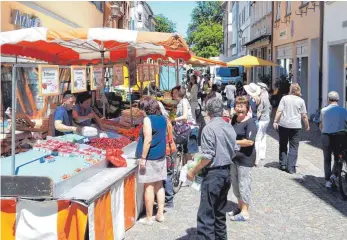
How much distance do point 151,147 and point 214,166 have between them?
4.12ft

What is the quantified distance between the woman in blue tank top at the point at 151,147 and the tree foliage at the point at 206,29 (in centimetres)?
6178

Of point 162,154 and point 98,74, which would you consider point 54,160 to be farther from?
point 98,74

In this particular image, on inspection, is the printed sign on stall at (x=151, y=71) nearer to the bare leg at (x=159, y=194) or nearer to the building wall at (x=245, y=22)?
the bare leg at (x=159, y=194)

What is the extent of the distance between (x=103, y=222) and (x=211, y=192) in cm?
116

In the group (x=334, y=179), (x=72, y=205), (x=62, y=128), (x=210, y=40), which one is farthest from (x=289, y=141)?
(x=210, y=40)

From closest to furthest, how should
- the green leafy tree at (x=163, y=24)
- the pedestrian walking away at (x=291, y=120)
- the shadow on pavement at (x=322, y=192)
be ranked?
the shadow on pavement at (x=322, y=192), the pedestrian walking away at (x=291, y=120), the green leafy tree at (x=163, y=24)

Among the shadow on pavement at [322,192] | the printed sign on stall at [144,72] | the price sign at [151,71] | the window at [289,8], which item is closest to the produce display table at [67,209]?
the shadow on pavement at [322,192]

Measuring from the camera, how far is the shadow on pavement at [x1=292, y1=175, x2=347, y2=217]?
7215mm

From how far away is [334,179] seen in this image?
790 centimetres

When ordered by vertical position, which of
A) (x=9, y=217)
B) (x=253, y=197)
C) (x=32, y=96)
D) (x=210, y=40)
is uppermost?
(x=210, y=40)

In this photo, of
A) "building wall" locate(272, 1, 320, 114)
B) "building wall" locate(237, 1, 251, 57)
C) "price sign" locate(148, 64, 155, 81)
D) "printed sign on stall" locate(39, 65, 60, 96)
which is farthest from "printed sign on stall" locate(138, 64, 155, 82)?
"building wall" locate(237, 1, 251, 57)

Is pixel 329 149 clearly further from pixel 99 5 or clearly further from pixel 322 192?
pixel 99 5

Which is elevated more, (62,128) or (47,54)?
(47,54)

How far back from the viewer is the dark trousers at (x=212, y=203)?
4.89 m
